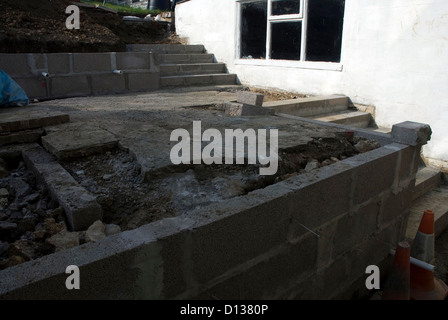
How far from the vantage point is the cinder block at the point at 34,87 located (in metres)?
6.76

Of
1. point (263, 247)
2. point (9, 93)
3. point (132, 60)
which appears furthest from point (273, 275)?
point (132, 60)

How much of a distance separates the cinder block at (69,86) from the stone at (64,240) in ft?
18.9

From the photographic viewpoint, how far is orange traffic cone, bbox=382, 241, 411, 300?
329cm

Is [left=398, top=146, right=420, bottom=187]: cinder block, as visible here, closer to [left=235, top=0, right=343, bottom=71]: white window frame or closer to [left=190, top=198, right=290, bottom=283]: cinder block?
[left=190, top=198, right=290, bottom=283]: cinder block

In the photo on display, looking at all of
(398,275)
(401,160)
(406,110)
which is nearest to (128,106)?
(401,160)

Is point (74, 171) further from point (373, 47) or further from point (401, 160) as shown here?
point (373, 47)

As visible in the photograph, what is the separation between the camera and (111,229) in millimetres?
2268

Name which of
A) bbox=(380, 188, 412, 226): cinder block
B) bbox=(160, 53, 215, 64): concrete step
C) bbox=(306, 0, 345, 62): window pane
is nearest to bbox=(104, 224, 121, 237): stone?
bbox=(380, 188, 412, 226): cinder block

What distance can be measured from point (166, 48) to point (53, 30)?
3.09m

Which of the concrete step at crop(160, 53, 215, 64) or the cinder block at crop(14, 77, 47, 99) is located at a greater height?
the concrete step at crop(160, 53, 215, 64)

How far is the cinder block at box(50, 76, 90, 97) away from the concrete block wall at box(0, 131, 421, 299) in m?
6.00

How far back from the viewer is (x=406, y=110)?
21.9 ft

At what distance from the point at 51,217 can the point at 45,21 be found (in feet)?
29.0

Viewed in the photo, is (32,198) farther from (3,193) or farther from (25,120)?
(25,120)
